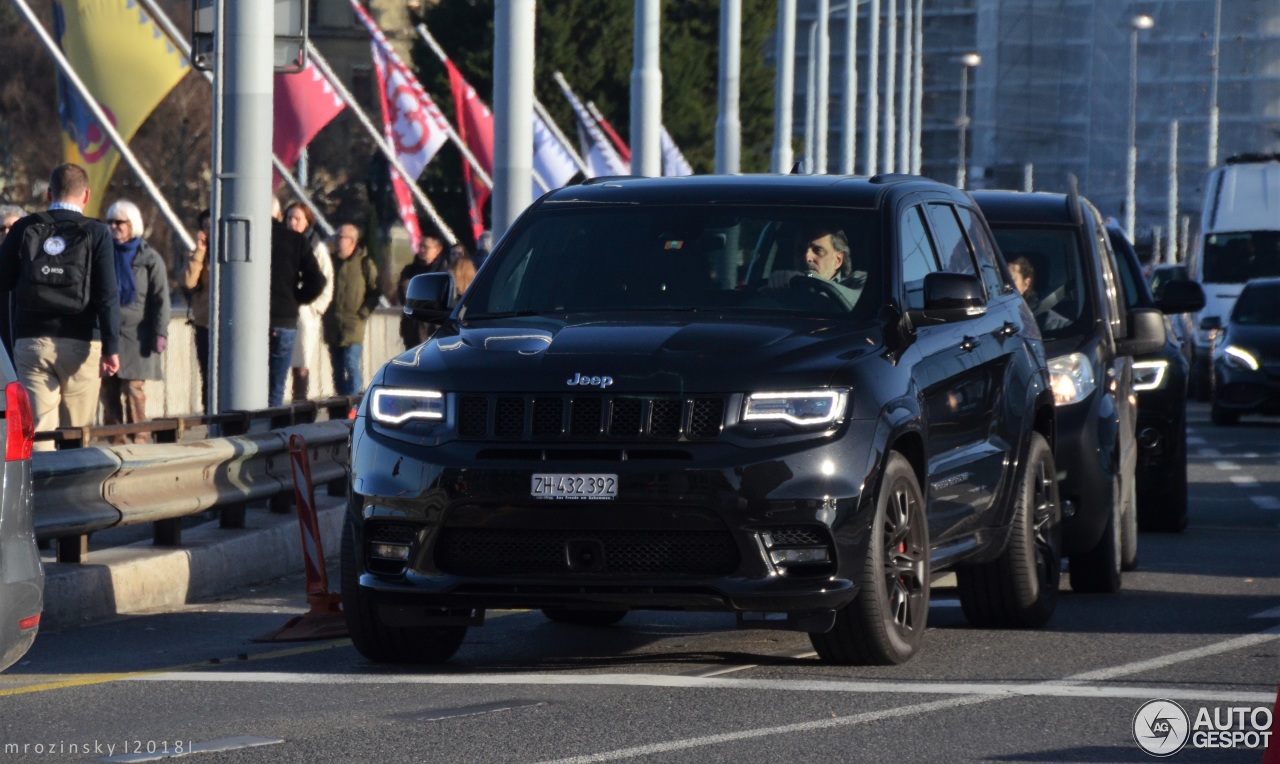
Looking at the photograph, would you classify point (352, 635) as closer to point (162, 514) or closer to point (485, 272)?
point (485, 272)

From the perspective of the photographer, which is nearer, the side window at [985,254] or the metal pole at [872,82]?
the side window at [985,254]

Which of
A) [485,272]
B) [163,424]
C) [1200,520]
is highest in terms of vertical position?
[485,272]

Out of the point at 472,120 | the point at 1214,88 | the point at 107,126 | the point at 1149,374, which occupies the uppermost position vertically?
the point at 1214,88

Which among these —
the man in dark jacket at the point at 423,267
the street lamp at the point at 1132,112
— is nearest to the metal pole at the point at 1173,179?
the street lamp at the point at 1132,112

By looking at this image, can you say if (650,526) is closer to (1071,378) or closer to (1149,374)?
(1071,378)

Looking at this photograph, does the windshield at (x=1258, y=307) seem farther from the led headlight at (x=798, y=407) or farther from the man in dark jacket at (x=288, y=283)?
the led headlight at (x=798, y=407)

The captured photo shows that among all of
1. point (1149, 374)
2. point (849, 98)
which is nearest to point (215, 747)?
point (1149, 374)

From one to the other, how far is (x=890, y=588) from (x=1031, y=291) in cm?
412

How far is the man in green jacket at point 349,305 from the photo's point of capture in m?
21.5

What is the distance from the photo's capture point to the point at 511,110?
2061cm

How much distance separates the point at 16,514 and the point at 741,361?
7.84 feet

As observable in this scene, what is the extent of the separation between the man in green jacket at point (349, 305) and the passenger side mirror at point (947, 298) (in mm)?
12559

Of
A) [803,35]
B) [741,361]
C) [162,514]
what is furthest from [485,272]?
[803,35]

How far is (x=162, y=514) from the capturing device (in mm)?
11195
